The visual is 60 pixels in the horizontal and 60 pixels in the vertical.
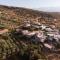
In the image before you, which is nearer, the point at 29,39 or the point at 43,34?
the point at 29,39

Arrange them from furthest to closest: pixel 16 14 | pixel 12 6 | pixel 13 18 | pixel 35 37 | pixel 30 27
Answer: pixel 12 6 < pixel 16 14 < pixel 13 18 < pixel 30 27 < pixel 35 37

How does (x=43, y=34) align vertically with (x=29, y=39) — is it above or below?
above

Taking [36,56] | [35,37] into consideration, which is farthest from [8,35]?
[36,56]

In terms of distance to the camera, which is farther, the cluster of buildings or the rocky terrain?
the cluster of buildings

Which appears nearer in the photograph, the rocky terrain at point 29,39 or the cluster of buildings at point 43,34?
the rocky terrain at point 29,39

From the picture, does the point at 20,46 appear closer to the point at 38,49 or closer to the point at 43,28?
the point at 38,49

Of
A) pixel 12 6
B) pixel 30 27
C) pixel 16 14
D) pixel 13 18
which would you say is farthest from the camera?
pixel 12 6

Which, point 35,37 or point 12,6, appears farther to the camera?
point 12,6

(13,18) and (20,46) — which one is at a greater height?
(13,18)
